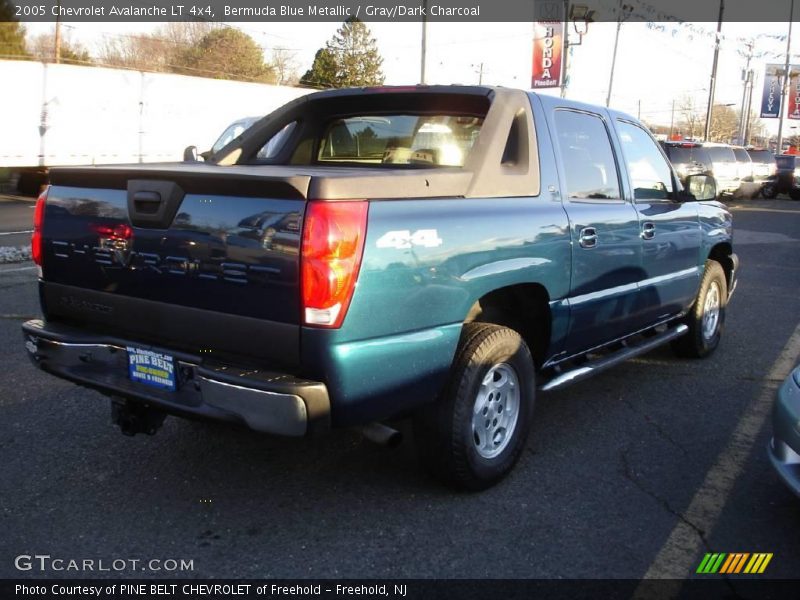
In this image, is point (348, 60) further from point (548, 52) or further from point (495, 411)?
point (495, 411)

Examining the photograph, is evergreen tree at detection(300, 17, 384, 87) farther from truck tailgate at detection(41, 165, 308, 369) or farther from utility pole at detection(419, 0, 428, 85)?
truck tailgate at detection(41, 165, 308, 369)

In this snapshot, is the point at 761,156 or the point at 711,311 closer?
the point at 711,311

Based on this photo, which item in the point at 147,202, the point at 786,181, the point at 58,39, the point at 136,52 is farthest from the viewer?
the point at 136,52

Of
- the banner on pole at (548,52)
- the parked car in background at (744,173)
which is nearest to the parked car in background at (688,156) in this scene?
the parked car in background at (744,173)

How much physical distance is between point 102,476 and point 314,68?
5687 cm

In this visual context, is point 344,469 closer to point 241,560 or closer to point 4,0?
point 241,560

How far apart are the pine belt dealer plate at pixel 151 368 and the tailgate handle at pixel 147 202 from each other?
0.59 metres

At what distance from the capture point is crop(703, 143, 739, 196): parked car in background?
2252cm

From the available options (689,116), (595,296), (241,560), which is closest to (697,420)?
(595,296)

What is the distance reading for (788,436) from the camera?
3391 mm

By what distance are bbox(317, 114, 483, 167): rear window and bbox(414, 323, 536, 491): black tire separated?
1.04 m

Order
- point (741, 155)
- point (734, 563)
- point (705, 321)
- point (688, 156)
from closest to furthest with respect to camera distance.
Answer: point (734, 563), point (705, 321), point (688, 156), point (741, 155)

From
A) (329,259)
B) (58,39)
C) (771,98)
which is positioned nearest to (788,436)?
(329,259)

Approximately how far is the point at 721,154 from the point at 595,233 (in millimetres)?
21164
